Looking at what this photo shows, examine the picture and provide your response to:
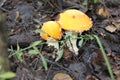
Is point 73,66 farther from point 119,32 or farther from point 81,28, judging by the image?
point 119,32

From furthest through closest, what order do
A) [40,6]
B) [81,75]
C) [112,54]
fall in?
[40,6] < [112,54] < [81,75]

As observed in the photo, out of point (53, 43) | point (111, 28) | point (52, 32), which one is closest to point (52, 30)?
point (52, 32)

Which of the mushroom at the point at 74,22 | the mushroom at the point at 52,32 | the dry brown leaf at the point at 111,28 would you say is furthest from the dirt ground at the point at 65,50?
the mushroom at the point at 74,22

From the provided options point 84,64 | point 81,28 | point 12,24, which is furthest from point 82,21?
point 12,24

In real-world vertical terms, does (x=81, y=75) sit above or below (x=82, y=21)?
below

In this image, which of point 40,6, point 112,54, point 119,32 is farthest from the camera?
point 40,6

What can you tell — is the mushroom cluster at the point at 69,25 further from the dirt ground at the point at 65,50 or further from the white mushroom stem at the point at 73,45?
the dirt ground at the point at 65,50
